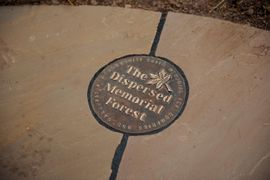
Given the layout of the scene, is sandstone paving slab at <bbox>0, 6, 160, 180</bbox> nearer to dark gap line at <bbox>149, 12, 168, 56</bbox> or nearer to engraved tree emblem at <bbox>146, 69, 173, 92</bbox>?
dark gap line at <bbox>149, 12, 168, 56</bbox>

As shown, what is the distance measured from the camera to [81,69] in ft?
9.00

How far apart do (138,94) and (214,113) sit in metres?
0.48

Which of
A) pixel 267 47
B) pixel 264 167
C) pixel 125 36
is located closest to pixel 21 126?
pixel 125 36

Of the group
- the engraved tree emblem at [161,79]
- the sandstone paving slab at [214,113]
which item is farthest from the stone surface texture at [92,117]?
the engraved tree emblem at [161,79]

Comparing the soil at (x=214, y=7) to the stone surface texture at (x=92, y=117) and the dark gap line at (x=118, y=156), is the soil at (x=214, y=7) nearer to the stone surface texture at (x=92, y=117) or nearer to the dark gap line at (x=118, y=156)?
the stone surface texture at (x=92, y=117)

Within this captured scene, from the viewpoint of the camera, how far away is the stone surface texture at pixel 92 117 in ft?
7.62

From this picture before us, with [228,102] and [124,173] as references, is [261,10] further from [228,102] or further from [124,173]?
[124,173]

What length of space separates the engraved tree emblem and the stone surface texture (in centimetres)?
13

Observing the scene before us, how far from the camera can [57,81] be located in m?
2.71

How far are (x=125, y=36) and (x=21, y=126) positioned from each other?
921 millimetres

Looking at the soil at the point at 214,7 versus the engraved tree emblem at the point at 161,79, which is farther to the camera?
the soil at the point at 214,7

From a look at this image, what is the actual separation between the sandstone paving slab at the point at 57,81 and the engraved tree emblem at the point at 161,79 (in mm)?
216

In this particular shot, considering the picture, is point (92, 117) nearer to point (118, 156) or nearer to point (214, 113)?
point (118, 156)

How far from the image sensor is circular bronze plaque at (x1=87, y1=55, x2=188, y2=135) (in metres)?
2.48
